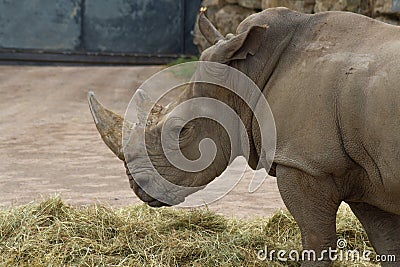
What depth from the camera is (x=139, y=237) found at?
428 centimetres

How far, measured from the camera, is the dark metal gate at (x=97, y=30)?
52.3 feet

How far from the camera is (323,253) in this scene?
3.58m

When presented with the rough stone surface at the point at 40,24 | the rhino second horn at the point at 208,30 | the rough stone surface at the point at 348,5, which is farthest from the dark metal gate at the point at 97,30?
the rhino second horn at the point at 208,30

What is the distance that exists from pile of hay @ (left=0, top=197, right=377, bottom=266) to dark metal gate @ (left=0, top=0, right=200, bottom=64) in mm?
11719

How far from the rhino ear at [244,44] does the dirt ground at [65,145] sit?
6.57ft

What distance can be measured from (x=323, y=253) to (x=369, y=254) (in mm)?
978

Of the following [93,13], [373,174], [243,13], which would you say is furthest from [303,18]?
[93,13]

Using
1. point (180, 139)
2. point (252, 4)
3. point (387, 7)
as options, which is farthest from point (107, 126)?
point (252, 4)

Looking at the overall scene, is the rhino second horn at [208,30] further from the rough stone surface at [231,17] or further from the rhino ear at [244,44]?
the rough stone surface at [231,17]

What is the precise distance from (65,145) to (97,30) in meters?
8.08

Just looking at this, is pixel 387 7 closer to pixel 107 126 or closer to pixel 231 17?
pixel 231 17

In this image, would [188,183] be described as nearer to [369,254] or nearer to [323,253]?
[323,253]

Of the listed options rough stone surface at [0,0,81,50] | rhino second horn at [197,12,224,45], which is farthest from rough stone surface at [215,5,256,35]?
rhino second horn at [197,12,224,45]

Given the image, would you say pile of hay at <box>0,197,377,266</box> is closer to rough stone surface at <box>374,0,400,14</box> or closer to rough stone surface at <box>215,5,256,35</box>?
rough stone surface at <box>374,0,400,14</box>
